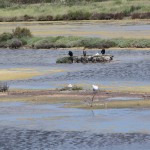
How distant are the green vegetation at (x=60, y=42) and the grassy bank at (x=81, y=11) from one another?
74.6 feet

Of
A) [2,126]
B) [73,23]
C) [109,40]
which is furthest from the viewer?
[73,23]

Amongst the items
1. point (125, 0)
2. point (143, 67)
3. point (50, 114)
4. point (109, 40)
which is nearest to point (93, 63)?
point (143, 67)

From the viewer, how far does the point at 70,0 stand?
107 m

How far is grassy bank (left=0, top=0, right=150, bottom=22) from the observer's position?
3219 inches

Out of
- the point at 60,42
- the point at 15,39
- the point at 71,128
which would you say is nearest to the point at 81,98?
the point at 71,128

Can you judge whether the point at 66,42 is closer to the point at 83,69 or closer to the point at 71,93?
the point at 83,69

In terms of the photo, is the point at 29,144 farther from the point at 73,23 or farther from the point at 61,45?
the point at 73,23

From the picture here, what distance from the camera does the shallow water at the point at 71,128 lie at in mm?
20516

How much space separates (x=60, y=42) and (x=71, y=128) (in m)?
32.4

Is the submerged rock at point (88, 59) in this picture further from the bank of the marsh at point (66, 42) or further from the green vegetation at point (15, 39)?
the green vegetation at point (15, 39)

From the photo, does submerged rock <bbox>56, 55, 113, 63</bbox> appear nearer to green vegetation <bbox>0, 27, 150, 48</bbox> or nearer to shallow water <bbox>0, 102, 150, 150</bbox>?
green vegetation <bbox>0, 27, 150, 48</bbox>

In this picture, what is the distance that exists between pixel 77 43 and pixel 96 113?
29.1 m

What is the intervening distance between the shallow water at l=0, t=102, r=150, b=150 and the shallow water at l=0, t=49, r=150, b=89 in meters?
6.51

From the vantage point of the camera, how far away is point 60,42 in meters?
55.1
